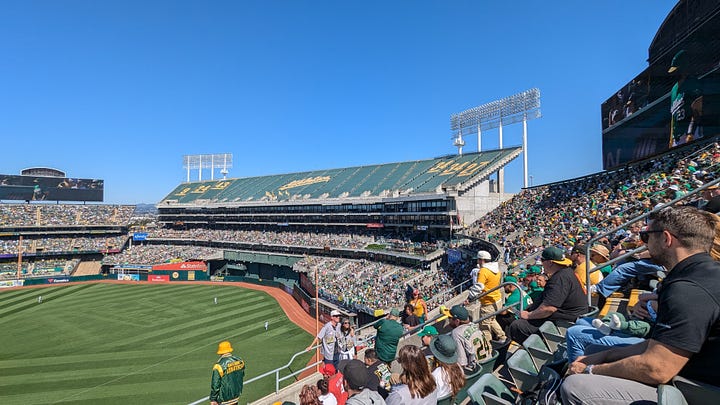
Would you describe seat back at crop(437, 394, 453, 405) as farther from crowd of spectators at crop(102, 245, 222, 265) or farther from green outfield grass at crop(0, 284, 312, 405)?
crowd of spectators at crop(102, 245, 222, 265)

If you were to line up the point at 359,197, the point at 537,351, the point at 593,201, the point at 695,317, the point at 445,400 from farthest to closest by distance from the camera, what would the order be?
the point at 359,197 < the point at 593,201 < the point at 537,351 < the point at 445,400 < the point at 695,317

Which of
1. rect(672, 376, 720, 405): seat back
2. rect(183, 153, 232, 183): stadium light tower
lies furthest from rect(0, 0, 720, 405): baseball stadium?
rect(183, 153, 232, 183): stadium light tower

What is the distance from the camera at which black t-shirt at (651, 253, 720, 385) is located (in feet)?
6.79

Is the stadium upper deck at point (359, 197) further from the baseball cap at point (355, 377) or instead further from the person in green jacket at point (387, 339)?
the baseball cap at point (355, 377)

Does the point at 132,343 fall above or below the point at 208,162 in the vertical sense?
below

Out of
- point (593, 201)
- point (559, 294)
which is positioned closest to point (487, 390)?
point (559, 294)

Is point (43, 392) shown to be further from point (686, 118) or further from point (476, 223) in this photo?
point (686, 118)

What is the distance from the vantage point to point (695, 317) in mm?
2070

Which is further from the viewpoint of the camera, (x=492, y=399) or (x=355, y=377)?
(x=355, y=377)

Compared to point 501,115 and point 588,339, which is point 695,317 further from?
point 501,115

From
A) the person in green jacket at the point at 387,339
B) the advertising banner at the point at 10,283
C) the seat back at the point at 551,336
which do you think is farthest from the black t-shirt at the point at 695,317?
the advertising banner at the point at 10,283

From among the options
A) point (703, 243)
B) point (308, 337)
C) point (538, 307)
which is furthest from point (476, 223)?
point (703, 243)

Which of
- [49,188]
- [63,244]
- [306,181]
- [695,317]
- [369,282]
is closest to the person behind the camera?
[695,317]

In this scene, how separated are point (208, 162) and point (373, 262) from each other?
58553mm
